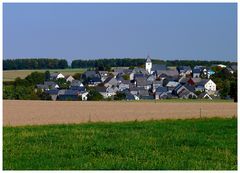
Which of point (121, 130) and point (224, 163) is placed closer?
point (224, 163)

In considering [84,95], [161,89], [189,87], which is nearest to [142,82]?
[161,89]

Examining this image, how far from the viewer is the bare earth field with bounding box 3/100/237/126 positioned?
19391 millimetres

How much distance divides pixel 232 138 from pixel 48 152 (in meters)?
4.69

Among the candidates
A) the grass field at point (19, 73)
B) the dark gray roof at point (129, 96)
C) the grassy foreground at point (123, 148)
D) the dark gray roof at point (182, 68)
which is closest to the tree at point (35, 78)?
the grass field at point (19, 73)

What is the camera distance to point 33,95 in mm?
31953

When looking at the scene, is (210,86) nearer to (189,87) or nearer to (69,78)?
(189,87)

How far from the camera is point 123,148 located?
1058 cm

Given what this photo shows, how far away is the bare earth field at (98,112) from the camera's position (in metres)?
19.4

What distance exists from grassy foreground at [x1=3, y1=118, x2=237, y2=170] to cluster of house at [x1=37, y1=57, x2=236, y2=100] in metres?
16.2

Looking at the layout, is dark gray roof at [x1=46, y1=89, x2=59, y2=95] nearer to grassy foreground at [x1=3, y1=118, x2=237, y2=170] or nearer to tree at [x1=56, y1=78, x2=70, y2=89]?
tree at [x1=56, y1=78, x2=70, y2=89]

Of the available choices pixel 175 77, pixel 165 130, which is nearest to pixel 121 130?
pixel 165 130

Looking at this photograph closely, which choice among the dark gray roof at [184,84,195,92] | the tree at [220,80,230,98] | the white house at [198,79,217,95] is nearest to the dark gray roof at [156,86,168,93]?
the dark gray roof at [184,84,195,92]

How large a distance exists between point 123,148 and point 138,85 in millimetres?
21221

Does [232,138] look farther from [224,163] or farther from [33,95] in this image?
Result: [33,95]
